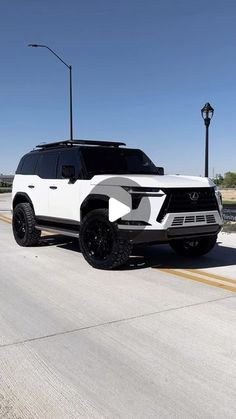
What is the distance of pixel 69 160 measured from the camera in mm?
8742

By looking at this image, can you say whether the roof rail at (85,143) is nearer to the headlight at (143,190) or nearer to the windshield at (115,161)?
the windshield at (115,161)

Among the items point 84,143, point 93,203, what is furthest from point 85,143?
point 93,203

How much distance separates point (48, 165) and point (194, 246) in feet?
10.7

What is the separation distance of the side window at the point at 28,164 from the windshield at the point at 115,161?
1.86 meters

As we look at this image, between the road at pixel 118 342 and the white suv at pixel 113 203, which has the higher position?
the white suv at pixel 113 203

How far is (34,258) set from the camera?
8.84m

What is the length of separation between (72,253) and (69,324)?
437 centimetres

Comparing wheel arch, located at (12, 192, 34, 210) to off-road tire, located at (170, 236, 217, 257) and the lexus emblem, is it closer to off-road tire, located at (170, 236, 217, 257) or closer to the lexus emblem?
off-road tire, located at (170, 236, 217, 257)

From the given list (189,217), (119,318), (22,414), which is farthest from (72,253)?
(22,414)

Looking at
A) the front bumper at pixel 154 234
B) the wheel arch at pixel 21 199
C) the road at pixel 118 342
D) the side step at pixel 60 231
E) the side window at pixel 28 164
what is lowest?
the road at pixel 118 342

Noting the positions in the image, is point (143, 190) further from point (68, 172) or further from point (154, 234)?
point (68, 172)

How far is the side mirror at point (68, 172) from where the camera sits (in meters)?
8.27

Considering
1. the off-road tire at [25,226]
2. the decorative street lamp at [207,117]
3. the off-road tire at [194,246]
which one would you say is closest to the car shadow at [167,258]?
the off-road tire at [194,246]

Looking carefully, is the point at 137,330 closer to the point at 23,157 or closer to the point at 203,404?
the point at 203,404
